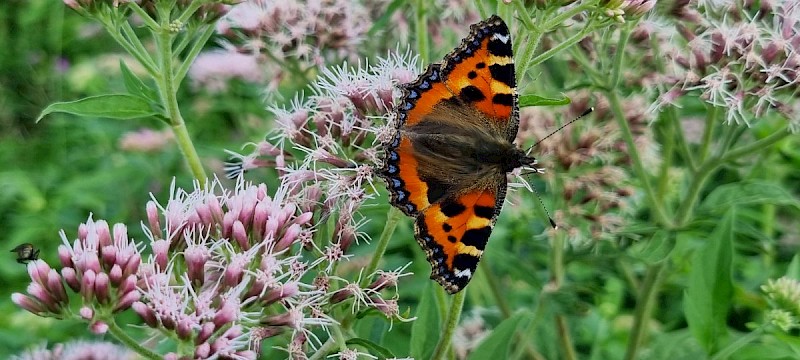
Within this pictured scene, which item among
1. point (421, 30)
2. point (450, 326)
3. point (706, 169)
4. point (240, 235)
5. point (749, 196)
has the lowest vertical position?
point (450, 326)

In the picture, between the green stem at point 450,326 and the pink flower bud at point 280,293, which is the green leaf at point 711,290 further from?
the pink flower bud at point 280,293

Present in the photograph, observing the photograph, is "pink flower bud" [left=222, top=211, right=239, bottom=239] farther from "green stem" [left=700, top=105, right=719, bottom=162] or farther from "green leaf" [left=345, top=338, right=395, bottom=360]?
"green stem" [left=700, top=105, right=719, bottom=162]

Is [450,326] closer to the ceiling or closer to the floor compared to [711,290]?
closer to the ceiling

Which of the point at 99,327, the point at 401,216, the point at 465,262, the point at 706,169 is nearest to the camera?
the point at 99,327

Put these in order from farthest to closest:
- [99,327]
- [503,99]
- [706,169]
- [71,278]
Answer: [706,169] → [503,99] → [71,278] → [99,327]

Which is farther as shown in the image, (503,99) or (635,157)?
(635,157)

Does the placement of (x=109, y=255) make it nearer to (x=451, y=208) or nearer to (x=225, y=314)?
(x=225, y=314)

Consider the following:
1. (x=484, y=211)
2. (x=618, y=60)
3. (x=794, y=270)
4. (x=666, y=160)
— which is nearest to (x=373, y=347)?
(x=484, y=211)

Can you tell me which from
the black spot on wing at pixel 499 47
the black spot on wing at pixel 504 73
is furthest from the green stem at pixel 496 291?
the black spot on wing at pixel 499 47

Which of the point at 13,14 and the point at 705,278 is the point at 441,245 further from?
the point at 13,14
